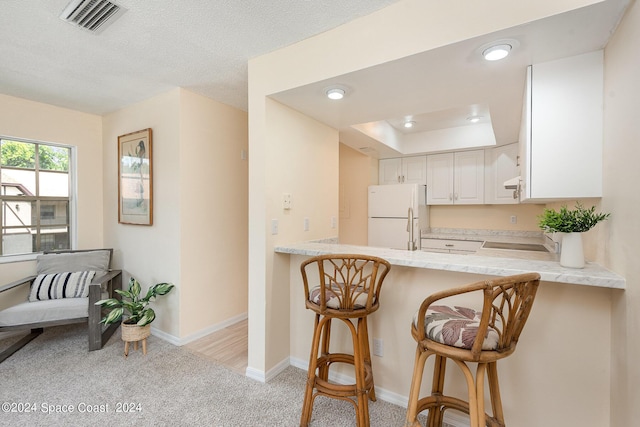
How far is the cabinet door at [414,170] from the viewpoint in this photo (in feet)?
14.9

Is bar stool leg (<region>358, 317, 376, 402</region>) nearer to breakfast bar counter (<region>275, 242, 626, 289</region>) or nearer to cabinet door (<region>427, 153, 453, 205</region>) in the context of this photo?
breakfast bar counter (<region>275, 242, 626, 289</region>)

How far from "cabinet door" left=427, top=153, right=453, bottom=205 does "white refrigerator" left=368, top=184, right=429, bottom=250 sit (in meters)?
0.16

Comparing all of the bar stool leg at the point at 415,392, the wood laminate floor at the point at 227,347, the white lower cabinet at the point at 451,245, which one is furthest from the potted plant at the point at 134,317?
the white lower cabinet at the point at 451,245

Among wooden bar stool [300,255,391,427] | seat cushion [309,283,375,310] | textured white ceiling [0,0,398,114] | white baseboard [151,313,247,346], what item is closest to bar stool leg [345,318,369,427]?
wooden bar stool [300,255,391,427]

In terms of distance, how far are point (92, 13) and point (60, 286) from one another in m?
2.48

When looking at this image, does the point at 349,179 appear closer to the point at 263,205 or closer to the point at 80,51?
the point at 263,205

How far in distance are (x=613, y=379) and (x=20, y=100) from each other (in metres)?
5.06

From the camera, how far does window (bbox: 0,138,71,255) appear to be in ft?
9.89

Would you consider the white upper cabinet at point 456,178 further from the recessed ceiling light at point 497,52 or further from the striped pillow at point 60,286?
the striped pillow at point 60,286

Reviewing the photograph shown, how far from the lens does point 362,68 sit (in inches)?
67.7

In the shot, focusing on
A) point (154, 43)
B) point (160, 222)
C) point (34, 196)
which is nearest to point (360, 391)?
point (160, 222)

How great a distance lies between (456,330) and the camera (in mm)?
1187

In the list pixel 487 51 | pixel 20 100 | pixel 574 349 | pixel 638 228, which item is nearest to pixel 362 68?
pixel 487 51

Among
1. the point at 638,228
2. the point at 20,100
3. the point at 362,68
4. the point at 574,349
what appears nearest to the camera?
the point at 638,228
